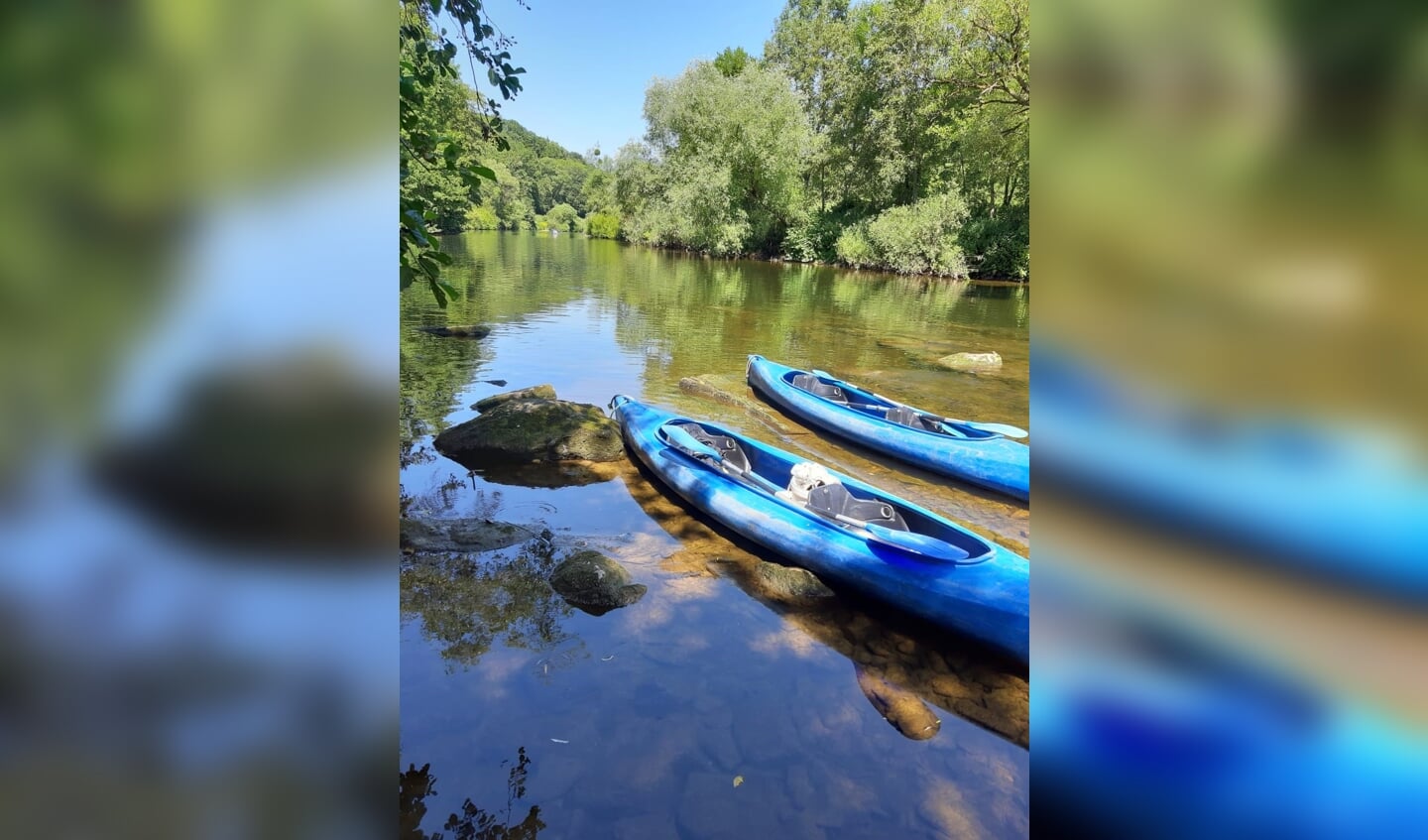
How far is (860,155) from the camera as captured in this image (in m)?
36.7

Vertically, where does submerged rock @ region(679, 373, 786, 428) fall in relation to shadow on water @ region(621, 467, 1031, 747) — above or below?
above

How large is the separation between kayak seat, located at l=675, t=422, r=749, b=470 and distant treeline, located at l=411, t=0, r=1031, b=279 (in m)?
19.1

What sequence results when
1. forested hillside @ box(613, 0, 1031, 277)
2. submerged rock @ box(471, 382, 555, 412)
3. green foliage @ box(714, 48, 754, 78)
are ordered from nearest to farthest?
submerged rock @ box(471, 382, 555, 412), forested hillside @ box(613, 0, 1031, 277), green foliage @ box(714, 48, 754, 78)

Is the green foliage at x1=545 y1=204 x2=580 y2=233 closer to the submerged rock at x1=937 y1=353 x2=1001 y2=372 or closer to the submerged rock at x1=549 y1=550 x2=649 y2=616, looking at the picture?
the submerged rock at x1=937 y1=353 x2=1001 y2=372

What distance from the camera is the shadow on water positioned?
4805 millimetres

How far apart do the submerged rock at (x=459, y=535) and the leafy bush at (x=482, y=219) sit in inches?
2459

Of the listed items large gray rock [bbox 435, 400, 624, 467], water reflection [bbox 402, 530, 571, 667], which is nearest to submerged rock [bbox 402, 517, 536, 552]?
water reflection [bbox 402, 530, 571, 667]

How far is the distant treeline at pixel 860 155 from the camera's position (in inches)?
1124
